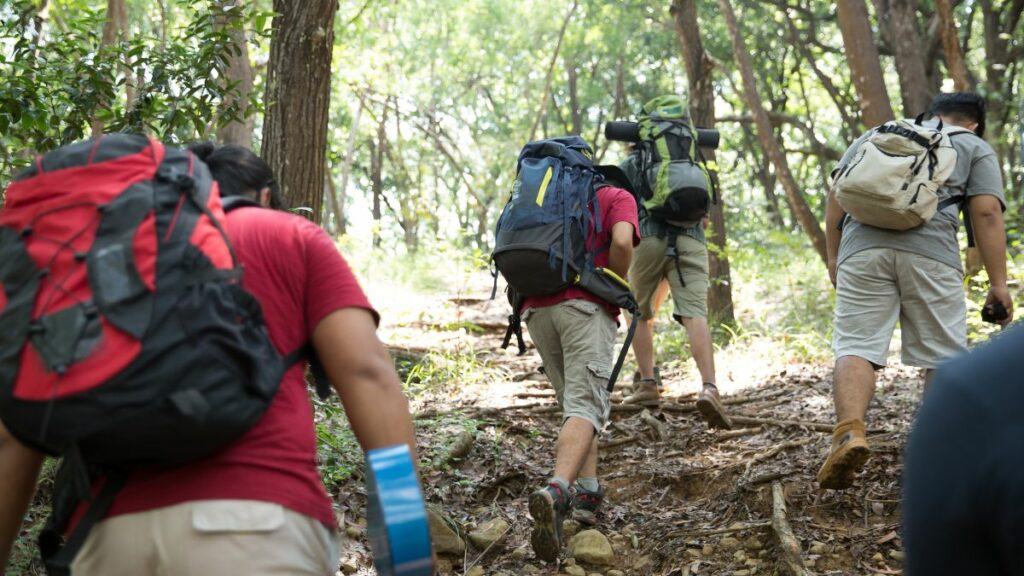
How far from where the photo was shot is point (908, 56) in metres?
12.3

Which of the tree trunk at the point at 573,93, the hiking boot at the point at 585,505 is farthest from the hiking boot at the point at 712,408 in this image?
the tree trunk at the point at 573,93

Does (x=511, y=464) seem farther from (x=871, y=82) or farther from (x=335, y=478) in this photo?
(x=871, y=82)

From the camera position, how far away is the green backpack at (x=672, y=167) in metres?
6.75

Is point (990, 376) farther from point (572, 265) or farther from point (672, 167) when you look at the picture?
point (672, 167)

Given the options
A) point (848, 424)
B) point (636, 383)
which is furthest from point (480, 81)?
point (848, 424)

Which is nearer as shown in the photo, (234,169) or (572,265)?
(234,169)

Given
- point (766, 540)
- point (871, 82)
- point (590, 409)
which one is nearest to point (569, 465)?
point (590, 409)

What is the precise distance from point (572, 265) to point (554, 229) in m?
0.20

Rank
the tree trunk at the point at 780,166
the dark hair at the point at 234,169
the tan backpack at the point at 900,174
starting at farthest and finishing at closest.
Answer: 1. the tree trunk at the point at 780,166
2. the tan backpack at the point at 900,174
3. the dark hair at the point at 234,169

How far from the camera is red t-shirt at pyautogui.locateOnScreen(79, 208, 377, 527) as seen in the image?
1.82 meters

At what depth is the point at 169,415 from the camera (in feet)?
5.56

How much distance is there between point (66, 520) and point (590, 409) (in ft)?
10.8

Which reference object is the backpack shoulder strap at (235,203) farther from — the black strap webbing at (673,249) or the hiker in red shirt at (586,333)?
the black strap webbing at (673,249)

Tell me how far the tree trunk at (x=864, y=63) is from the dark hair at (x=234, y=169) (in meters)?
8.14
